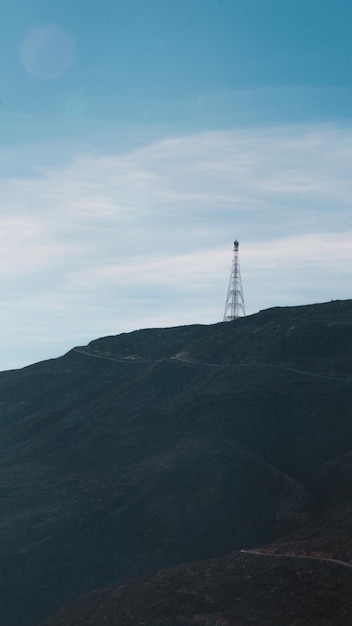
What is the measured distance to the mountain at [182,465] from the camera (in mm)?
27766

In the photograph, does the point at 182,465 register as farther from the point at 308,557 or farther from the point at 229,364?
the point at 308,557

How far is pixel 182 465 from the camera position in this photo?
1298 inches

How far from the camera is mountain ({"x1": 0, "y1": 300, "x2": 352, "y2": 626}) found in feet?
91.1

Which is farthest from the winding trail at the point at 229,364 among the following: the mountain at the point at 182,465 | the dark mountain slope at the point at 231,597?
the dark mountain slope at the point at 231,597

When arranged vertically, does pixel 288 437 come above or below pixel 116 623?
above

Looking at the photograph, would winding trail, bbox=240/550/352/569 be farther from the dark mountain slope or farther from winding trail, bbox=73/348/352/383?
winding trail, bbox=73/348/352/383

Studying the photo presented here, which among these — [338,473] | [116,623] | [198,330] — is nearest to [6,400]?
[198,330]

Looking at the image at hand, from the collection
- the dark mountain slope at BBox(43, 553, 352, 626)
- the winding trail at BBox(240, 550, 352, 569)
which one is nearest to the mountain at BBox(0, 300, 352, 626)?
the dark mountain slope at BBox(43, 553, 352, 626)

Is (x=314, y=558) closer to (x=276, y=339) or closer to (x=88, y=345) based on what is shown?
(x=276, y=339)

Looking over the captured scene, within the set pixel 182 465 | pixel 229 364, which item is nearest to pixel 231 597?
pixel 182 465

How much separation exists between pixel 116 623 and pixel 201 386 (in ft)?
63.3

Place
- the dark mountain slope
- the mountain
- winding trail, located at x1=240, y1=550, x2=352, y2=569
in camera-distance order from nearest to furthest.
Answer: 1. the dark mountain slope
2. winding trail, located at x1=240, y1=550, x2=352, y2=569
3. the mountain

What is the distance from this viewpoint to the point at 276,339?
42.1 metres

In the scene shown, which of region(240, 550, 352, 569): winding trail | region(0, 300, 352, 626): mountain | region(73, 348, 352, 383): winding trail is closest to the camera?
region(240, 550, 352, 569): winding trail
